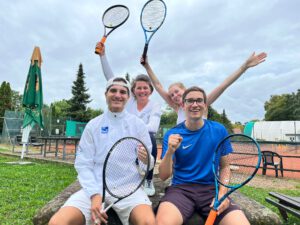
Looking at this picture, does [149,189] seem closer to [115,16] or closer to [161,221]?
[161,221]

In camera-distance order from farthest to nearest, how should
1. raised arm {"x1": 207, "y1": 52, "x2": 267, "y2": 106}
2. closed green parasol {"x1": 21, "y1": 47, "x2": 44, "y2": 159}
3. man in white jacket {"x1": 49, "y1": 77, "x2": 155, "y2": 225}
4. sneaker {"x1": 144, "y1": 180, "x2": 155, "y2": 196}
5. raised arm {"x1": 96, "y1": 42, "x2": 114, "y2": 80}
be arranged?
1. closed green parasol {"x1": 21, "y1": 47, "x2": 44, "y2": 159}
2. raised arm {"x1": 96, "y1": 42, "x2": 114, "y2": 80}
3. sneaker {"x1": 144, "y1": 180, "x2": 155, "y2": 196}
4. raised arm {"x1": 207, "y1": 52, "x2": 267, "y2": 106}
5. man in white jacket {"x1": 49, "y1": 77, "x2": 155, "y2": 225}

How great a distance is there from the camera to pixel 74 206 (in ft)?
7.30

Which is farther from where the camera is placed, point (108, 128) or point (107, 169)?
point (108, 128)

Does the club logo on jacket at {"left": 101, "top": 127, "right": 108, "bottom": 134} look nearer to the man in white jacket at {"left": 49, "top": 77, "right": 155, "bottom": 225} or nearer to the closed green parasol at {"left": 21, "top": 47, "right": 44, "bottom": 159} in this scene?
the man in white jacket at {"left": 49, "top": 77, "right": 155, "bottom": 225}

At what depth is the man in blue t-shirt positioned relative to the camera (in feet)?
7.63

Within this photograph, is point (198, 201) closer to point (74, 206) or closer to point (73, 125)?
point (74, 206)

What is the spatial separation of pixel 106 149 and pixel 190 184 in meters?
0.87

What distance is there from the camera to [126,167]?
2.42 m

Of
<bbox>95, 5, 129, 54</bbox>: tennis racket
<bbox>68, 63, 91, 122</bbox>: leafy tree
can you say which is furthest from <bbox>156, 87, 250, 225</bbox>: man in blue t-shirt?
<bbox>68, 63, 91, 122</bbox>: leafy tree

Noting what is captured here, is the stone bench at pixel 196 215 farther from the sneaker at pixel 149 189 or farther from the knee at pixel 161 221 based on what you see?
the knee at pixel 161 221

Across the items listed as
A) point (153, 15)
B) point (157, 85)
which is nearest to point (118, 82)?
point (157, 85)

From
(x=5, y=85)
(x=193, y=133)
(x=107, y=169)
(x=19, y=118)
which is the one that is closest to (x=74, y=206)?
(x=107, y=169)

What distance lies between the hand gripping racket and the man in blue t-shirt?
0.68 feet

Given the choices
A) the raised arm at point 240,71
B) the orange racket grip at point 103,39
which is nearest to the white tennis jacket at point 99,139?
the raised arm at point 240,71
